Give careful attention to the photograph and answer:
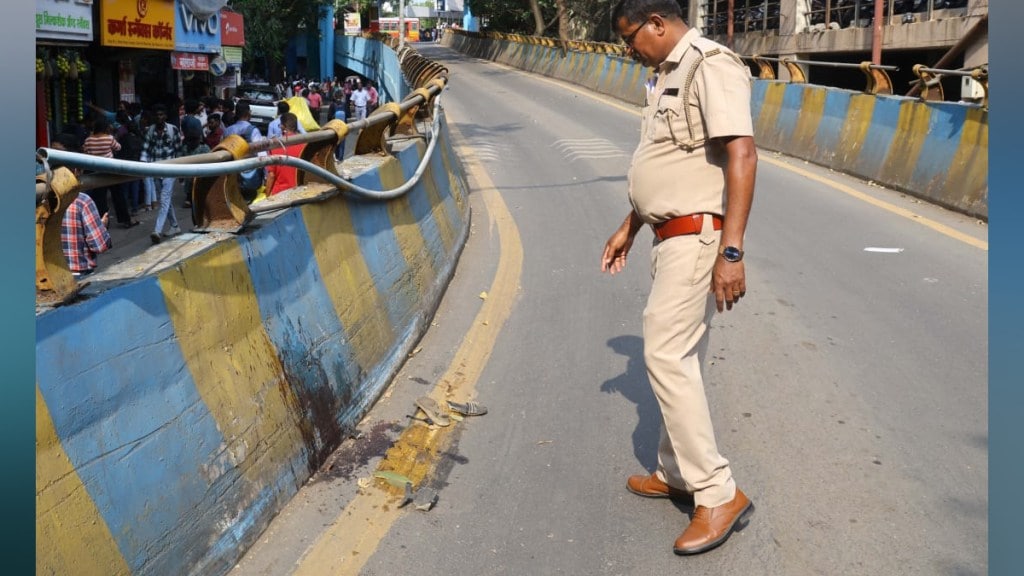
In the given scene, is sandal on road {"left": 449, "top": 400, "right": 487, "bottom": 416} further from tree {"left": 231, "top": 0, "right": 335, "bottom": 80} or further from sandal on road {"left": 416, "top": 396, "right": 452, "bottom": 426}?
tree {"left": 231, "top": 0, "right": 335, "bottom": 80}

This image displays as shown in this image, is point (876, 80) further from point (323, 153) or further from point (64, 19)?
point (64, 19)

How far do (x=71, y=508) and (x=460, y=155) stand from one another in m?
14.2

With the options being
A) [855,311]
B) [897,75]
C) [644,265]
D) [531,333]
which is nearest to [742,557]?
[531,333]

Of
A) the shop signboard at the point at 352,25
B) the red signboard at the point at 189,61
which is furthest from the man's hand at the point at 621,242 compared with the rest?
the shop signboard at the point at 352,25

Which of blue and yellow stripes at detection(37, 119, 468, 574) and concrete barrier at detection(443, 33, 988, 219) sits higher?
concrete barrier at detection(443, 33, 988, 219)

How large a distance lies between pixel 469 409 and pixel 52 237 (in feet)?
8.94

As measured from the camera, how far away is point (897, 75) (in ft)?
104

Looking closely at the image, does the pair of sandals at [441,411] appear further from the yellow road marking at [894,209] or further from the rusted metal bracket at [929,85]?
the rusted metal bracket at [929,85]

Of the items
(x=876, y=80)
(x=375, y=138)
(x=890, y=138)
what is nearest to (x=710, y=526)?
(x=375, y=138)

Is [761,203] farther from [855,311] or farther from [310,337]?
A: [310,337]

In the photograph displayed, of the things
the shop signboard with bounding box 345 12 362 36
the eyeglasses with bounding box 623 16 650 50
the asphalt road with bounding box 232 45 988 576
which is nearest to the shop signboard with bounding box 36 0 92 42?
the asphalt road with bounding box 232 45 988 576

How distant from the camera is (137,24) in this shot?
66.6ft

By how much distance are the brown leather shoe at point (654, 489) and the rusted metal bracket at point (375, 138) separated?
131 inches

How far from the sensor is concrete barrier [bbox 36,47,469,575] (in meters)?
2.97
